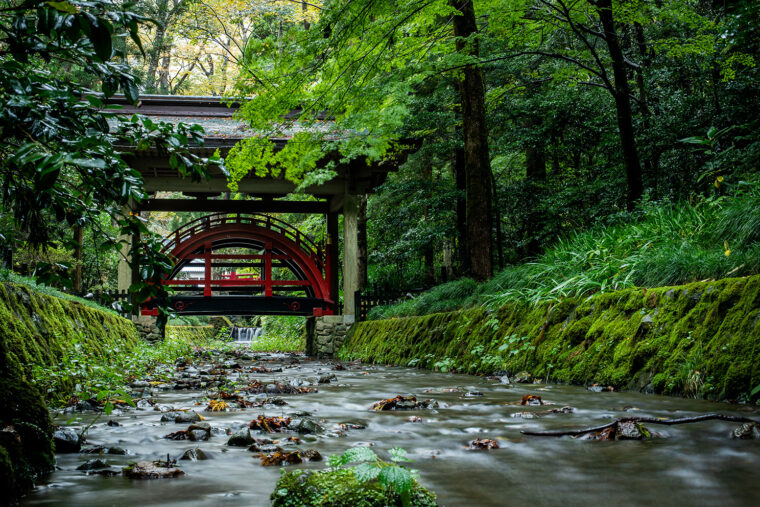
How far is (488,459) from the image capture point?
2.19 metres

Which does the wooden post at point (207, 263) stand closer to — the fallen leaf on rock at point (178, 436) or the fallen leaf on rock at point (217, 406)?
the fallen leaf on rock at point (217, 406)

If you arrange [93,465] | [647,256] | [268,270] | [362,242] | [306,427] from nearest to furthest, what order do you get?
1. [93,465]
2. [306,427]
3. [647,256]
4. [268,270]
5. [362,242]

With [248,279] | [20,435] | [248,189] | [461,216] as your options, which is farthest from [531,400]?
[248,279]

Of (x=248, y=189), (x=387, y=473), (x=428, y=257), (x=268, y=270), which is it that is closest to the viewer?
(x=387, y=473)

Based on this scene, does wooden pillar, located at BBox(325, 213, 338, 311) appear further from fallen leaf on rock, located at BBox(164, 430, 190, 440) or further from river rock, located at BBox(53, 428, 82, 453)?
river rock, located at BBox(53, 428, 82, 453)

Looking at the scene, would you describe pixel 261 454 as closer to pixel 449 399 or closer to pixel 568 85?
pixel 449 399

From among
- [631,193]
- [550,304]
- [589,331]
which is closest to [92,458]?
[589,331]

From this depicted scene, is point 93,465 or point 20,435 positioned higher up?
point 20,435

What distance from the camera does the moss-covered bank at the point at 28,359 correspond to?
5.82 feet

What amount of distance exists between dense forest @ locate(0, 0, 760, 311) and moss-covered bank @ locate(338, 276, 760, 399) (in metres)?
0.41

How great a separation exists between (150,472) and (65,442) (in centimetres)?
66

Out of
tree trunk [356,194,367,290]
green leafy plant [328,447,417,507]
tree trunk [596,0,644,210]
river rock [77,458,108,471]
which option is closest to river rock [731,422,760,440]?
green leafy plant [328,447,417,507]

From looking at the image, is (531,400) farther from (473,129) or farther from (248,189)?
(248,189)

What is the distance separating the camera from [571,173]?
11648mm
